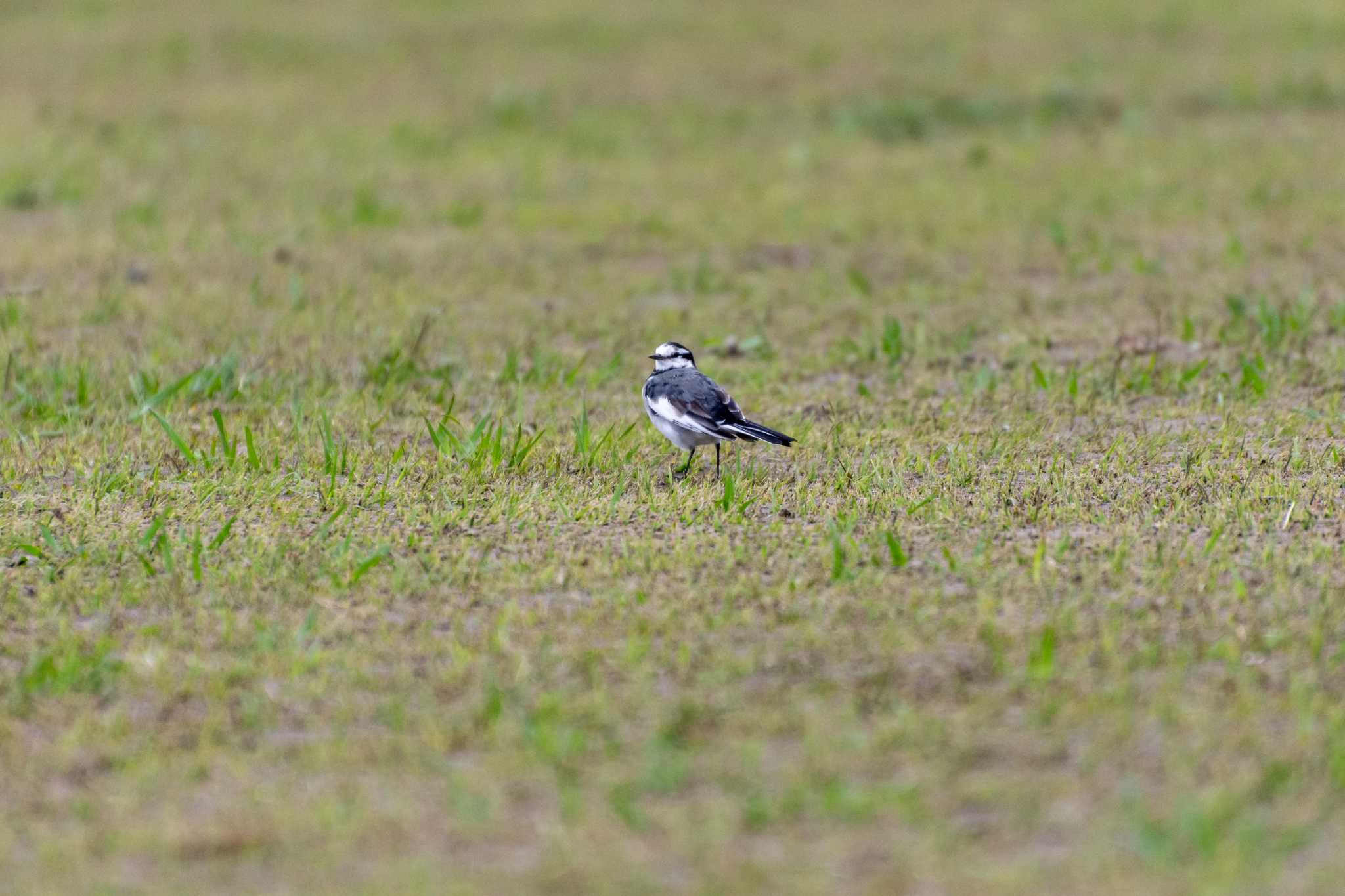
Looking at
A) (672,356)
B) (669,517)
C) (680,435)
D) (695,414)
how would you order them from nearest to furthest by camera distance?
(669,517)
(695,414)
(680,435)
(672,356)

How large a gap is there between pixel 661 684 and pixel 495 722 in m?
0.53

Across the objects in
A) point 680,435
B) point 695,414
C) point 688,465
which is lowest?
point 688,465

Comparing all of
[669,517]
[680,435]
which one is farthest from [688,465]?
[669,517]

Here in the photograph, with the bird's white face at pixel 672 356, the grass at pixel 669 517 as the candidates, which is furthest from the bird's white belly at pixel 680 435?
the bird's white face at pixel 672 356

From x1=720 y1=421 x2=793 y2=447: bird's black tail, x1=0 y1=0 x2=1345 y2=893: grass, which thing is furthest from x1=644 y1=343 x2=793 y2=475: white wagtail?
x1=0 y1=0 x2=1345 y2=893: grass

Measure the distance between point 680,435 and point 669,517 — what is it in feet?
1.90

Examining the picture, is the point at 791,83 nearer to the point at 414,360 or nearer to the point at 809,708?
the point at 414,360

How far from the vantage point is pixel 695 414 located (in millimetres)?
6750

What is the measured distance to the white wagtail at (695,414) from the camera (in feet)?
21.9

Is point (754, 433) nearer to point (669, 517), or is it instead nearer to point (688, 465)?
point (669, 517)

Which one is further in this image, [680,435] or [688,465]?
[688,465]

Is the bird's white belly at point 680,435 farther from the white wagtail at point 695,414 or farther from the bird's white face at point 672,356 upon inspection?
the bird's white face at point 672,356

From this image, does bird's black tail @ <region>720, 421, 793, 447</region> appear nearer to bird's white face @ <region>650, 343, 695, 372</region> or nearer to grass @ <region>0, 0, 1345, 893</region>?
grass @ <region>0, 0, 1345, 893</region>

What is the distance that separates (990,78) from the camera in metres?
18.0
